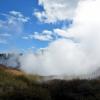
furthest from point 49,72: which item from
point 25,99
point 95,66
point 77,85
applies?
point 25,99

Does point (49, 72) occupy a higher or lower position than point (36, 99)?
higher

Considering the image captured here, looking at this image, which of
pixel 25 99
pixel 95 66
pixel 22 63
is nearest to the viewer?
pixel 25 99

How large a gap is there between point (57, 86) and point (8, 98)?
4.15m

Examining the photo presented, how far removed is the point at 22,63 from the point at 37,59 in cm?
351

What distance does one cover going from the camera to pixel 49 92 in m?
22.3

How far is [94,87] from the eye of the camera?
23.2 meters

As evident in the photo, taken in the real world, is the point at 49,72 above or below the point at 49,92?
above

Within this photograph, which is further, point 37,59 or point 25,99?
point 37,59

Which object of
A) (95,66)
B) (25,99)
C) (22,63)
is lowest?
(25,99)

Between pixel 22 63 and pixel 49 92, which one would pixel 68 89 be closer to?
pixel 49 92

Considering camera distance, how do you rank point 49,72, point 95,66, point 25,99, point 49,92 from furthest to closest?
point 49,72 < point 95,66 < point 49,92 < point 25,99

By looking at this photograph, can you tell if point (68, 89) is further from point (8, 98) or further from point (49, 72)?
point (49, 72)

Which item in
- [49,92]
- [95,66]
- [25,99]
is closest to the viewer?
[25,99]

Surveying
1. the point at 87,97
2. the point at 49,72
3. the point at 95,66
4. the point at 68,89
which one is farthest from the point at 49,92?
the point at 49,72
